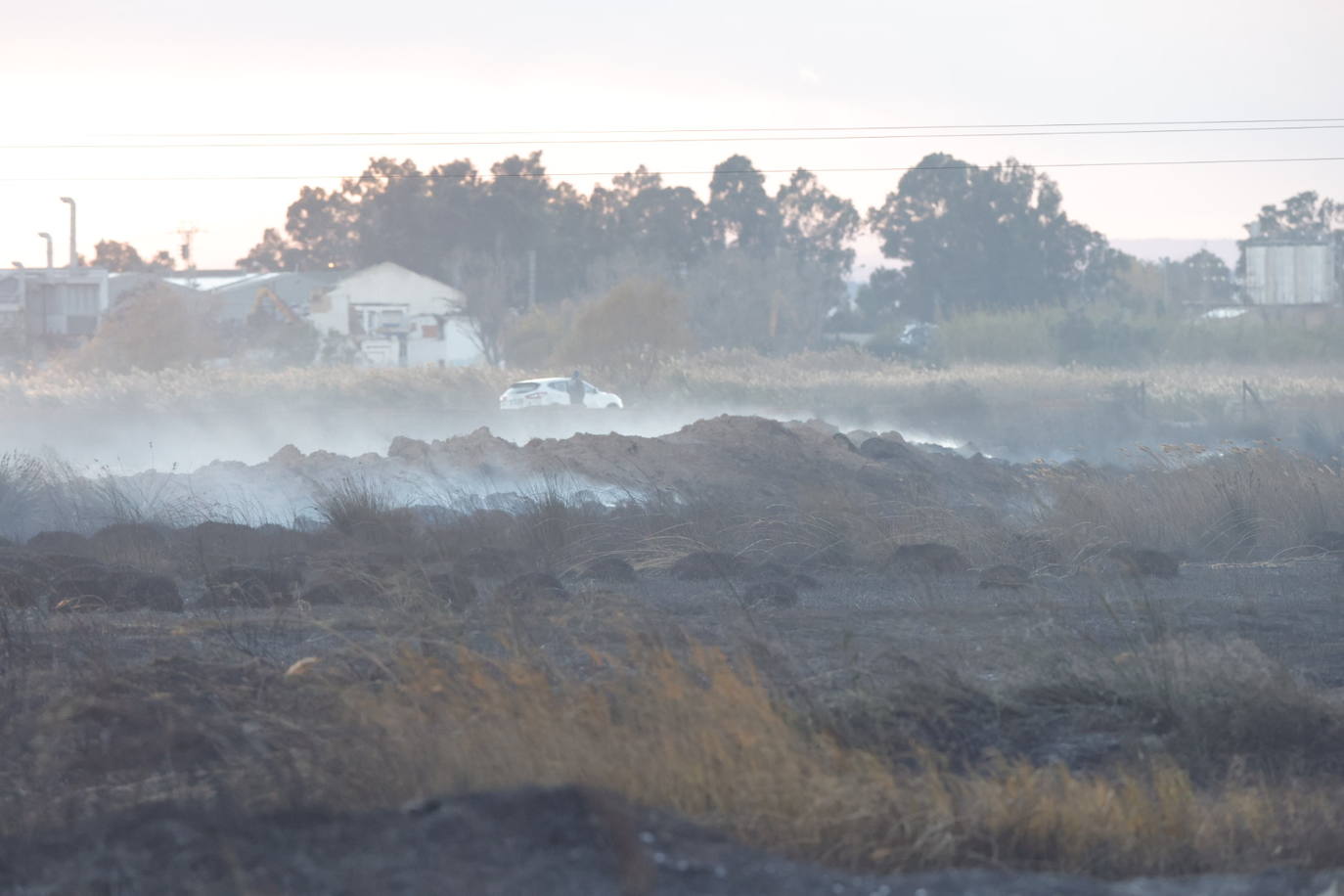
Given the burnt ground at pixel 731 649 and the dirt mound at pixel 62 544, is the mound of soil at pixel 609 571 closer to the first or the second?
the burnt ground at pixel 731 649

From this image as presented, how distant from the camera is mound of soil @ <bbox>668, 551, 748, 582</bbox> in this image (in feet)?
49.3

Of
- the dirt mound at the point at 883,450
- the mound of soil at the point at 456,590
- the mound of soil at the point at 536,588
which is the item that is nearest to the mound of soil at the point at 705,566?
the mound of soil at the point at 536,588

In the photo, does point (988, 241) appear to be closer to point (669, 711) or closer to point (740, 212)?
point (740, 212)

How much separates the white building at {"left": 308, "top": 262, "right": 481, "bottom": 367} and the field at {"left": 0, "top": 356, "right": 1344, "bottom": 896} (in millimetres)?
57238

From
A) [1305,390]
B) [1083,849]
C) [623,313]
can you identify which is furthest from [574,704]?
[623,313]

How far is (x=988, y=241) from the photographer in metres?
87.7

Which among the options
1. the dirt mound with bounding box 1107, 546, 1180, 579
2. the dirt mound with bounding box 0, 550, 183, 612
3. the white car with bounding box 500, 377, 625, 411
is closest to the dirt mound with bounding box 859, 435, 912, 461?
the dirt mound with bounding box 1107, 546, 1180, 579

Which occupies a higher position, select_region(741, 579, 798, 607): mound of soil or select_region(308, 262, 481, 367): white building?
select_region(308, 262, 481, 367): white building

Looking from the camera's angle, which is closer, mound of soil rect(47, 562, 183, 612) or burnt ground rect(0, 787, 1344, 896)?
burnt ground rect(0, 787, 1344, 896)

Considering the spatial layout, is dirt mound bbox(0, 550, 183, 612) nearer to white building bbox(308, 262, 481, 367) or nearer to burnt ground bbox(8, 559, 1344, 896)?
burnt ground bbox(8, 559, 1344, 896)

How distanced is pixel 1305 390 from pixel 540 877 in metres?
45.4

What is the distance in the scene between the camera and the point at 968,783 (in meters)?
6.18

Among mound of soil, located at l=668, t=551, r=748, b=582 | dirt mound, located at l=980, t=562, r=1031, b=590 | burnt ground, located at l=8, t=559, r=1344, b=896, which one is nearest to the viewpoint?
burnt ground, located at l=8, t=559, r=1344, b=896

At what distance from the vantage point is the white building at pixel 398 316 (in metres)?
73.6
